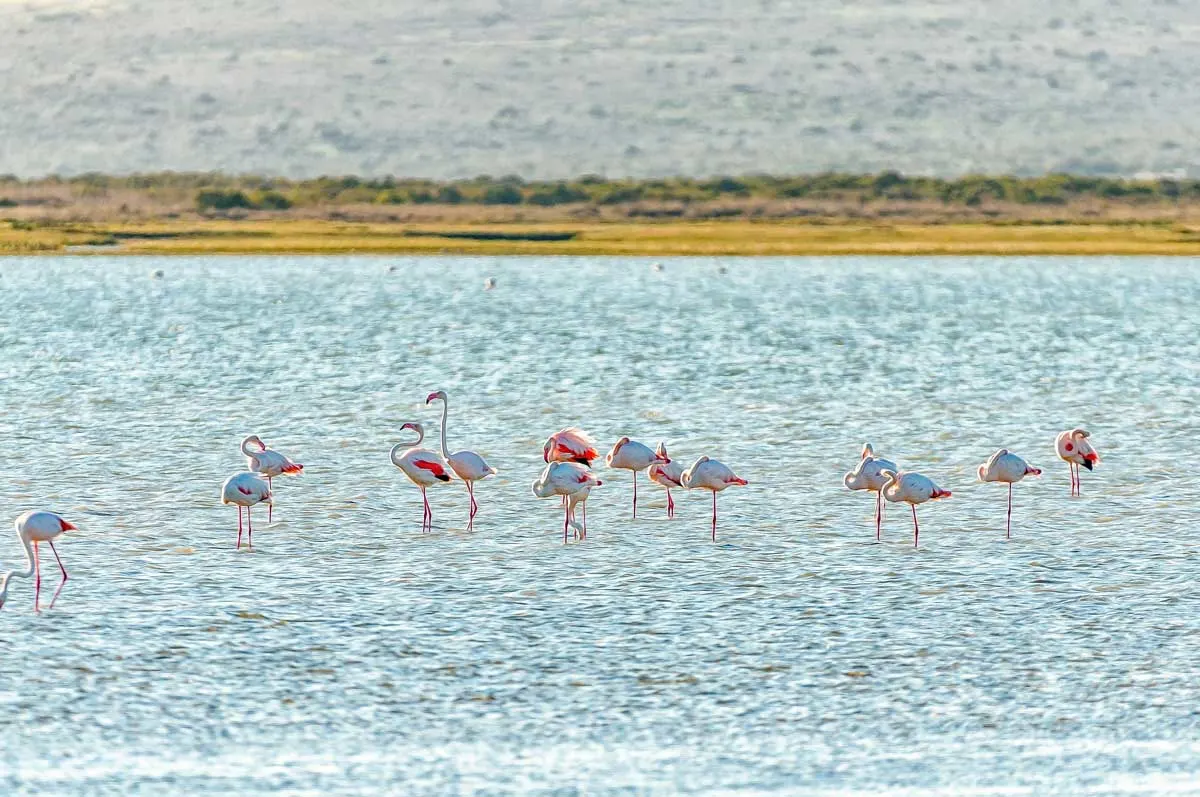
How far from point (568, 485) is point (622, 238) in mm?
129110

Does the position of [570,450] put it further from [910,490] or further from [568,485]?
[910,490]

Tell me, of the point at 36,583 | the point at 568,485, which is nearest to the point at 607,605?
the point at 568,485

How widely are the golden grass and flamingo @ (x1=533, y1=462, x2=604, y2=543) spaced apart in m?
97.4

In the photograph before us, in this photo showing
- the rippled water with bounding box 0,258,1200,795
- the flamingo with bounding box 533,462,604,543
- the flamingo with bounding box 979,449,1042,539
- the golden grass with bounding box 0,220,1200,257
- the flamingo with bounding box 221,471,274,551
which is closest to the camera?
the rippled water with bounding box 0,258,1200,795

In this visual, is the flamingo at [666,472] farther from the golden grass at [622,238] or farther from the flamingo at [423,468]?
the golden grass at [622,238]

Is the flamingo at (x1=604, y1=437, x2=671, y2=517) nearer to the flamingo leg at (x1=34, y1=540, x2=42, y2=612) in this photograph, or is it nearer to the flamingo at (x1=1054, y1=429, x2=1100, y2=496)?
the flamingo at (x1=1054, y1=429, x2=1100, y2=496)

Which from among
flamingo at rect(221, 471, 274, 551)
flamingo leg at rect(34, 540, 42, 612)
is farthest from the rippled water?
flamingo at rect(221, 471, 274, 551)

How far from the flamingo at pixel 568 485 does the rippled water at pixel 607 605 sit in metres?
0.46

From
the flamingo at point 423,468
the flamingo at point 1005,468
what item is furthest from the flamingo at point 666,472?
the flamingo at point 1005,468

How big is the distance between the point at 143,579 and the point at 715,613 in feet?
17.8

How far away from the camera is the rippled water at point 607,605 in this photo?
11266 mm

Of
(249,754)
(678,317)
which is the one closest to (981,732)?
(249,754)

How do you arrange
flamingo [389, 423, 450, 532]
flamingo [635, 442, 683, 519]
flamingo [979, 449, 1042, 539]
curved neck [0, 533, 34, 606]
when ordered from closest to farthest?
curved neck [0, 533, 34, 606]
flamingo [979, 449, 1042, 539]
flamingo [389, 423, 450, 532]
flamingo [635, 442, 683, 519]

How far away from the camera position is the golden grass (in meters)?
125
